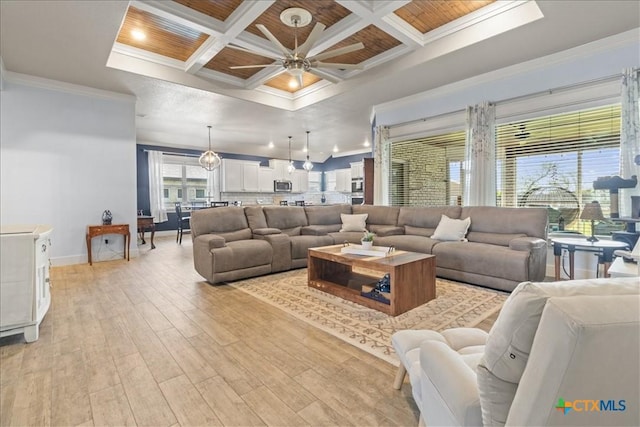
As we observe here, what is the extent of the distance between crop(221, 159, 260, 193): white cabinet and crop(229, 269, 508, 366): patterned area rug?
21.6ft

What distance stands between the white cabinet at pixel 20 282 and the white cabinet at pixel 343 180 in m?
9.60

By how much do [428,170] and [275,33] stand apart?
3.71 meters

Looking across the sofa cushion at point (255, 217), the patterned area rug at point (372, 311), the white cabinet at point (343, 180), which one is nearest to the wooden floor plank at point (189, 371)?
the patterned area rug at point (372, 311)

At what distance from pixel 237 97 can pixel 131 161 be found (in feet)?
7.40

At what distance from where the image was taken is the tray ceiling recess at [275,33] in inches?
132

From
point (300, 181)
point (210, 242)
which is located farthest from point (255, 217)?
point (300, 181)

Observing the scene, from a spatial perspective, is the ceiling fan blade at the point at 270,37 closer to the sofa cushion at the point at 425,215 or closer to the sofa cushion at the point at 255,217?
the sofa cushion at the point at 255,217

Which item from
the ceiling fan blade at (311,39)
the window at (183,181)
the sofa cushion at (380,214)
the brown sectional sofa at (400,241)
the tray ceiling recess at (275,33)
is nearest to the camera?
the ceiling fan blade at (311,39)

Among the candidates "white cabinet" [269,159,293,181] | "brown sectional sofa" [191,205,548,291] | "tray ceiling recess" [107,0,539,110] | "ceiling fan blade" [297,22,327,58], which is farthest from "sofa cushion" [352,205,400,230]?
"white cabinet" [269,159,293,181]

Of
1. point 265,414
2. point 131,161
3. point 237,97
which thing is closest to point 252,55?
point 237,97

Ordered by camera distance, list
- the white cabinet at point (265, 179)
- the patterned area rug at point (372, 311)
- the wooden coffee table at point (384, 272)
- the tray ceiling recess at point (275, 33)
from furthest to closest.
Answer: the white cabinet at point (265, 179) < the tray ceiling recess at point (275, 33) < the wooden coffee table at point (384, 272) < the patterned area rug at point (372, 311)

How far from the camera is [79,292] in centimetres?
352

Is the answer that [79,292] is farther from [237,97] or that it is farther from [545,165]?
[545,165]

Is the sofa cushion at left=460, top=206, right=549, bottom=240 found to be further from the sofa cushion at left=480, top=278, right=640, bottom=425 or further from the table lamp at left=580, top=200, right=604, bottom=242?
the sofa cushion at left=480, top=278, right=640, bottom=425
